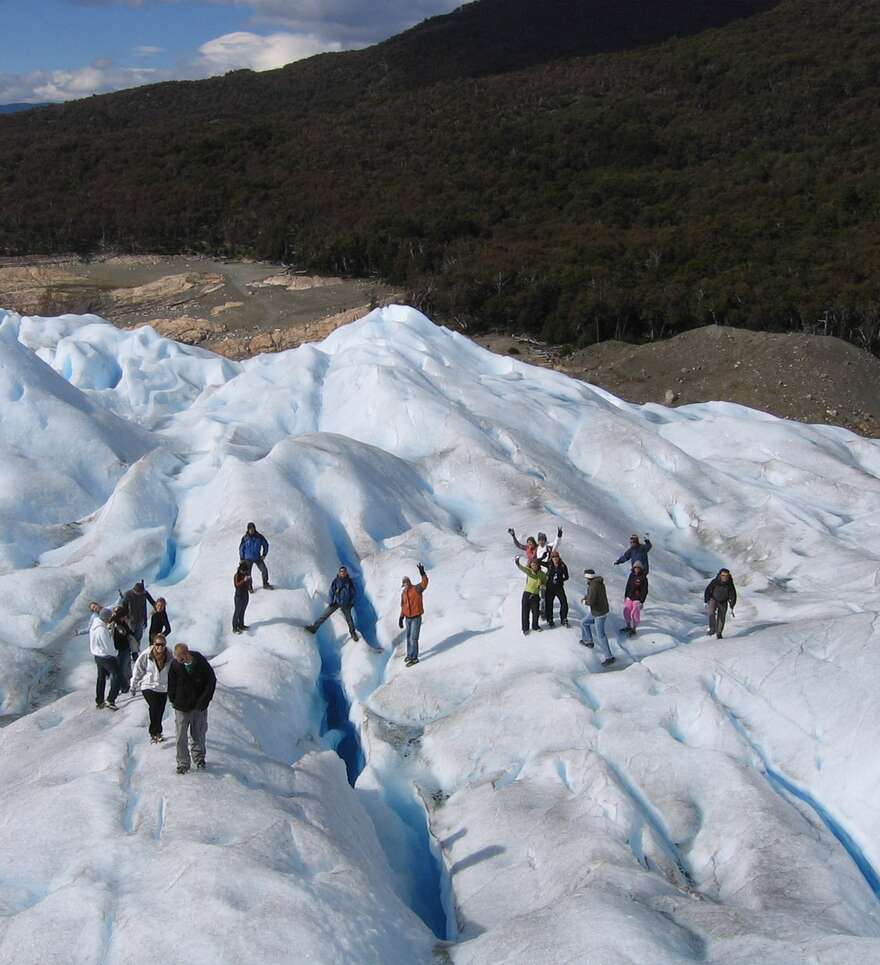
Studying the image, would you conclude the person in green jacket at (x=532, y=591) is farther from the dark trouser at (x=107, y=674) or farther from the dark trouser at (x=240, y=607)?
the dark trouser at (x=107, y=674)

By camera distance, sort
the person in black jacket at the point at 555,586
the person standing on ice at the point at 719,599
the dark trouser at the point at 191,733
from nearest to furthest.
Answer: the dark trouser at the point at 191,733
the person in black jacket at the point at 555,586
the person standing on ice at the point at 719,599

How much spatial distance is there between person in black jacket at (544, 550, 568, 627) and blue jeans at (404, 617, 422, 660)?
77.5 inches

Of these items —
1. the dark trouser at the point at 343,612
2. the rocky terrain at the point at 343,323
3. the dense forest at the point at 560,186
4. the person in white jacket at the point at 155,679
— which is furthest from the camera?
the dense forest at the point at 560,186

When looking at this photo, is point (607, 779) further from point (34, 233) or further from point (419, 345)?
point (34, 233)

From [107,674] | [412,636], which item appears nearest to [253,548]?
[412,636]

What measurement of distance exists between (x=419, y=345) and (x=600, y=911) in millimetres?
21645

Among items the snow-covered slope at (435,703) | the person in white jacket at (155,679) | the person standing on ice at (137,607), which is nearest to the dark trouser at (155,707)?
the person in white jacket at (155,679)

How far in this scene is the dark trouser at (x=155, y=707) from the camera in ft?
33.3

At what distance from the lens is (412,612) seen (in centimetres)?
1367

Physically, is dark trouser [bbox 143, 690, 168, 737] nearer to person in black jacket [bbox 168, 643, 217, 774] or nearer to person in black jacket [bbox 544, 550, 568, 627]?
person in black jacket [bbox 168, 643, 217, 774]

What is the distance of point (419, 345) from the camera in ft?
93.3

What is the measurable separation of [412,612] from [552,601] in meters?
2.17

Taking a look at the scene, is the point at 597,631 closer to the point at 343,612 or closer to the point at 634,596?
the point at 634,596

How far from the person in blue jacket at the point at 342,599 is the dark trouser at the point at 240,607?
1.05m
